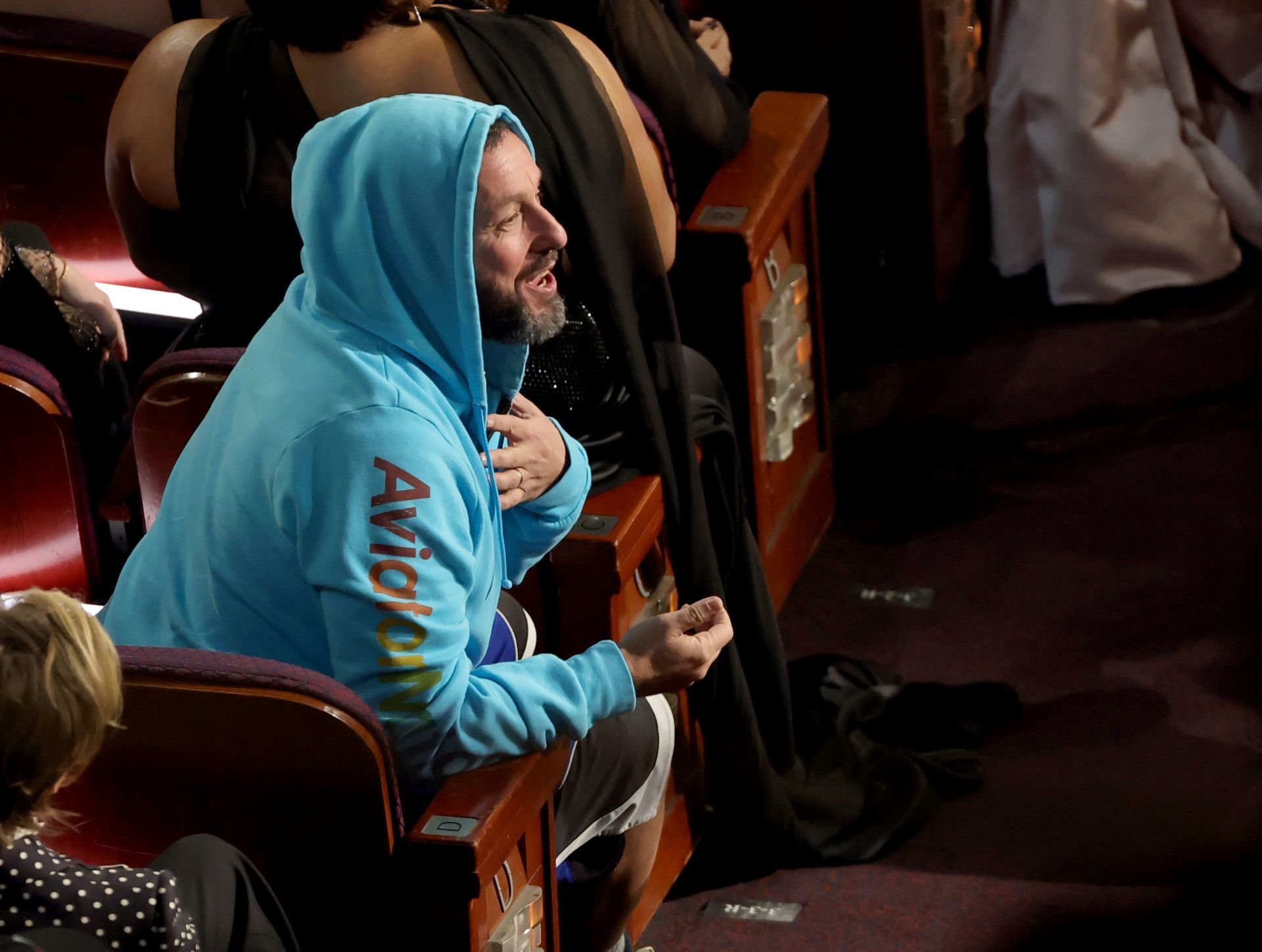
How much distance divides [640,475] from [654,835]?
1.49 ft

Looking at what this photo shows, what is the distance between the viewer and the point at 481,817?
147cm

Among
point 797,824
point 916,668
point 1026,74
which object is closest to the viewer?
point 797,824

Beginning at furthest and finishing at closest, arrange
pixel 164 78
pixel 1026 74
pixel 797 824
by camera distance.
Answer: pixel 1026 74 < pixel 797 824 < pixel 164 78

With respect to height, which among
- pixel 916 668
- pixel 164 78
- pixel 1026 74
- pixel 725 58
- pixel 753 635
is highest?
pixel 164 78

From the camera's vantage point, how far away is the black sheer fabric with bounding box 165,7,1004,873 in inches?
79.7

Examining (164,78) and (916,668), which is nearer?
(164,78)

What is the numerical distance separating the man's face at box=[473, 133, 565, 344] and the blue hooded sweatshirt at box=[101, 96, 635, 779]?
0.05m

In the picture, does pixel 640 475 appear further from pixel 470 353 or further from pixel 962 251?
pixel 962 251

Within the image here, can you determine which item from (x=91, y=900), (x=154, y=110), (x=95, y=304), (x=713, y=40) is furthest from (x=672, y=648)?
(x=713, y=40)

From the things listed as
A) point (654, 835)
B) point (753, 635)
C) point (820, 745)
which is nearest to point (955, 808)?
point (820, 745)

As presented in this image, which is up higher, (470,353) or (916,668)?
(470,353)

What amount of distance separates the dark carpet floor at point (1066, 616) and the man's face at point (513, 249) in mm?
849

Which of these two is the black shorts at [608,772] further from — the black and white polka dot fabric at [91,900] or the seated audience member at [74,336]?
the seated audience member at [74,336]

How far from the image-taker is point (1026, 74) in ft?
12.0
